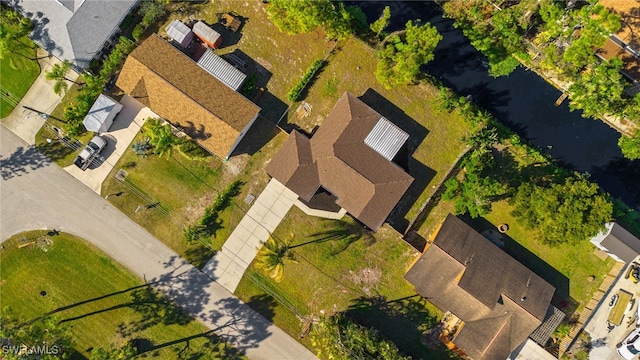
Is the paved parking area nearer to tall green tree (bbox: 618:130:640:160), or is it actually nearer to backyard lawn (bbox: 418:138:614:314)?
backyard lawn (bbox: 418:138:614:314)

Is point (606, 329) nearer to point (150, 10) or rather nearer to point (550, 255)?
point (550, 255)

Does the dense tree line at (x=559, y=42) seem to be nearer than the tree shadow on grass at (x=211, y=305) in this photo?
Yes

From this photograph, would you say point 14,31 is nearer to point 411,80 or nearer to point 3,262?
point 3,262

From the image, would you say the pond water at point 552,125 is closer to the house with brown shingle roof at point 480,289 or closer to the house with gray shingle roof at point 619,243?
the house with gray shingle roof at point 619,243

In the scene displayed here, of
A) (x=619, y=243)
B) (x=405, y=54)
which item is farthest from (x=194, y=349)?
(x=619, y=243)

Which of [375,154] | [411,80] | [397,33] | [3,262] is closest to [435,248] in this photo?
[375,154]

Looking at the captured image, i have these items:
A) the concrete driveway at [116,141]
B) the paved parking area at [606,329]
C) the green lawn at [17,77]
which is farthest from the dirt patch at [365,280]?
the green lawn at [17,77]
